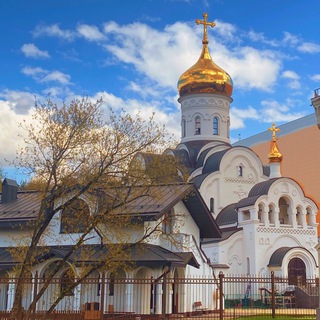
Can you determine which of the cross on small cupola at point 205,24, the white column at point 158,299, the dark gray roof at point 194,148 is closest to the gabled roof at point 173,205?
the white column at point 158,299

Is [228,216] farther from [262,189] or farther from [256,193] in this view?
[262,189]

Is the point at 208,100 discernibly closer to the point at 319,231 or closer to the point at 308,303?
the point at 319,231

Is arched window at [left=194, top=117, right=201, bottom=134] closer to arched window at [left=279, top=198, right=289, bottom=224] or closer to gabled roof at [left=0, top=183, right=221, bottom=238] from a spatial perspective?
arched window at [left=279, top=198, right=289, bottom=224]

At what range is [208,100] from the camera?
131 ft

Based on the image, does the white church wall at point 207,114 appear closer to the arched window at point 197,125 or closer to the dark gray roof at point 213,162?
the arched window at point 197,125

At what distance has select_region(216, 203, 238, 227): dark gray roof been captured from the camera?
34.1 meters

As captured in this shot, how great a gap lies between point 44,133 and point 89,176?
1.52 metres

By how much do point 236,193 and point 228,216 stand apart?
2714 mm

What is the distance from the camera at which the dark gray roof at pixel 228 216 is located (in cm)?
3408

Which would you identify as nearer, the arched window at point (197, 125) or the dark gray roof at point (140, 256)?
the dark gray roof at point (140, 256)

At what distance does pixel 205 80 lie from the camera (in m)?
39.6

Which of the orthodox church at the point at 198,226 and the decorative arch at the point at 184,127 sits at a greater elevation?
the decorative arch at the point at 184,127

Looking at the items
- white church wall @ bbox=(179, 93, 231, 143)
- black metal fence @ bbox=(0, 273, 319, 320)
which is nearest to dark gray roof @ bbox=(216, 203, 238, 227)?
white church wall @ bbox=(179, 93, 231, 143)

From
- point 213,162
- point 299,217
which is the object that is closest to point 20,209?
point 213,162
